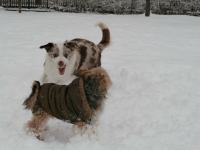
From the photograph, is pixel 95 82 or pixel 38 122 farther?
pixel 38 122

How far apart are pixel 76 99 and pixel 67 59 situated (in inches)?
76.1

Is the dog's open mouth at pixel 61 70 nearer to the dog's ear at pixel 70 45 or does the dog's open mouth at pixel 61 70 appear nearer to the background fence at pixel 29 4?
the dog's ear at pixel 70 45

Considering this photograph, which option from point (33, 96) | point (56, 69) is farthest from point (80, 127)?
Result: point (56, 69)

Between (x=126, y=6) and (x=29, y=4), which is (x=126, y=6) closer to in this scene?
(x=126, y=6)

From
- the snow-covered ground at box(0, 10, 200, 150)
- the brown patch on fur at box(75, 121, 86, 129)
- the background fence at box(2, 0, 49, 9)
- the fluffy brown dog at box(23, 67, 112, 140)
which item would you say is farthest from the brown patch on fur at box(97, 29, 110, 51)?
the background fence at box(2, 0, 49, 9)

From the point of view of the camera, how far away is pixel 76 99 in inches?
110

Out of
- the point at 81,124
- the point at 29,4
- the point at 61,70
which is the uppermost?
the point at 29,4

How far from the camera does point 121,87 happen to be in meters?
4.90

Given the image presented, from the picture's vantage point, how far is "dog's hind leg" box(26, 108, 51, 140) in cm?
307

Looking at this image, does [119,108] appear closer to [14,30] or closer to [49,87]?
[49,87]

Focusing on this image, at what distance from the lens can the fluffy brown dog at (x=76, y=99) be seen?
2.76m

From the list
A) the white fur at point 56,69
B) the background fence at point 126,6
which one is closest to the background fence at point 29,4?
the background fence at point 126,6

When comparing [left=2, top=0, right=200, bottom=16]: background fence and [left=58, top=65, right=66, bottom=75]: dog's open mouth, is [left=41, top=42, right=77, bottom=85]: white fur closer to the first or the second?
[left=58, top=65, right=66, bottom=75]: dog's open mouth

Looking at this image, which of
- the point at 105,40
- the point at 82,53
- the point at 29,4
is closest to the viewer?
the point at 82,53
